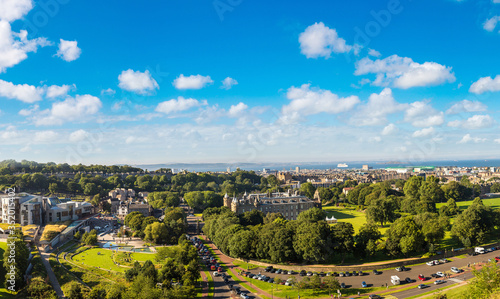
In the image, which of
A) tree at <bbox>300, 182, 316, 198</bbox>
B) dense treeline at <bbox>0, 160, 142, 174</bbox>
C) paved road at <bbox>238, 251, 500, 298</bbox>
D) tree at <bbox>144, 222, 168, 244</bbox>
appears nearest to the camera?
paved road at <bbox>238, 251, 500, 298</bbox>

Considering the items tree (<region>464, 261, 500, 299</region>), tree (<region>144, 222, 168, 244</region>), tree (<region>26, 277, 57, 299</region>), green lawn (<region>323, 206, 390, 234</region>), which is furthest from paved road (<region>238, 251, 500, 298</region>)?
green lawn (<region>323, 206, 390, 234</region>)

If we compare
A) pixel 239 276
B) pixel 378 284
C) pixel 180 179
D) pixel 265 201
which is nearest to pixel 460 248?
pixel 378 284

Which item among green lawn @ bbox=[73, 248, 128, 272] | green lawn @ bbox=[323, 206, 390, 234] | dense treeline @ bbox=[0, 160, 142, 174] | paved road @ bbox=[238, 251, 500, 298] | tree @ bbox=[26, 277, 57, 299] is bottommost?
green lawn @ bbox=[323, 206, 390, 234]

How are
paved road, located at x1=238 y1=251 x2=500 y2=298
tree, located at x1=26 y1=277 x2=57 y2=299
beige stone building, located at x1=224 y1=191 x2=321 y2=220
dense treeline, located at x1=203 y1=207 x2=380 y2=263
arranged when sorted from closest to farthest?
tree, located at x1=26 y1=277 x2=57 y2=299, paved road, located at x1=238 y1=251 x2=500 y2=298, dense treeline, located at x1=203 y1=207 x2=380 y2=263, beige stone building, located at x1=224 y1=191 x2=321 y2=220

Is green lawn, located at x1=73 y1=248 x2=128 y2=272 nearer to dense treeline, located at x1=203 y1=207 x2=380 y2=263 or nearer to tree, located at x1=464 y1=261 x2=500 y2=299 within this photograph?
dense treeline, located at x1=203 y1=207 x2=380 y2=263

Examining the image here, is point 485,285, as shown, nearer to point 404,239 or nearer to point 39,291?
point 404,239

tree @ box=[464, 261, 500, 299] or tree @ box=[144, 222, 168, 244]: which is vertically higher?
tree @ box=[464, 261, 500, 299]

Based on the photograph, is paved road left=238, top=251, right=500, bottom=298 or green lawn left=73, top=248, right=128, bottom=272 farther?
green lawn left=73, top=248, right=128, bottom=272
